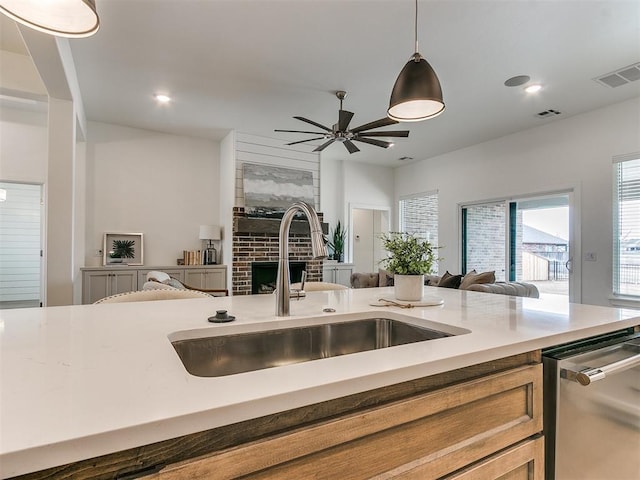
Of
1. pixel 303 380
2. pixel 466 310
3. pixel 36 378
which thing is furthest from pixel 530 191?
pixel 36 378

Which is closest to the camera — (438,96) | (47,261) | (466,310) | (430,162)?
(466,310)

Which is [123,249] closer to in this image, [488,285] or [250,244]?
[250,244]

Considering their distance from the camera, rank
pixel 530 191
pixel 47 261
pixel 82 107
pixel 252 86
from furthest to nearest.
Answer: pixel 530 191 < pixel 82 107 < pixel 252 86 < pixel 47 261

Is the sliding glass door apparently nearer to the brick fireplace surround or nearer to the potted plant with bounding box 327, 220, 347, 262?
the potted plant with bounding box 327, 220, 347, 262

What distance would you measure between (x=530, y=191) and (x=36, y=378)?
5.58 metres

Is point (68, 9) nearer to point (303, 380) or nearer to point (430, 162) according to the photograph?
point (303, 380)

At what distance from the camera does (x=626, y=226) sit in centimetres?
397

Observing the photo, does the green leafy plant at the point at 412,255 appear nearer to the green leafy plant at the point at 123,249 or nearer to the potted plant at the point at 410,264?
the potted plant at the point at 410,264

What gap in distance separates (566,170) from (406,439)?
16.3 ft

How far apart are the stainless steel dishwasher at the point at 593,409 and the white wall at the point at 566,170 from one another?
363 centimetres

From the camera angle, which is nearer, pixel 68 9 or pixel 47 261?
pixel 68 9

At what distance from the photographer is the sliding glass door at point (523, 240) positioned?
4.61 meters

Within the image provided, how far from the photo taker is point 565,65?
A: 3.28 metres

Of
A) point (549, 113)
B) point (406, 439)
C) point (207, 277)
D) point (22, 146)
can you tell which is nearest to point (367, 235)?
point (207, 277)
